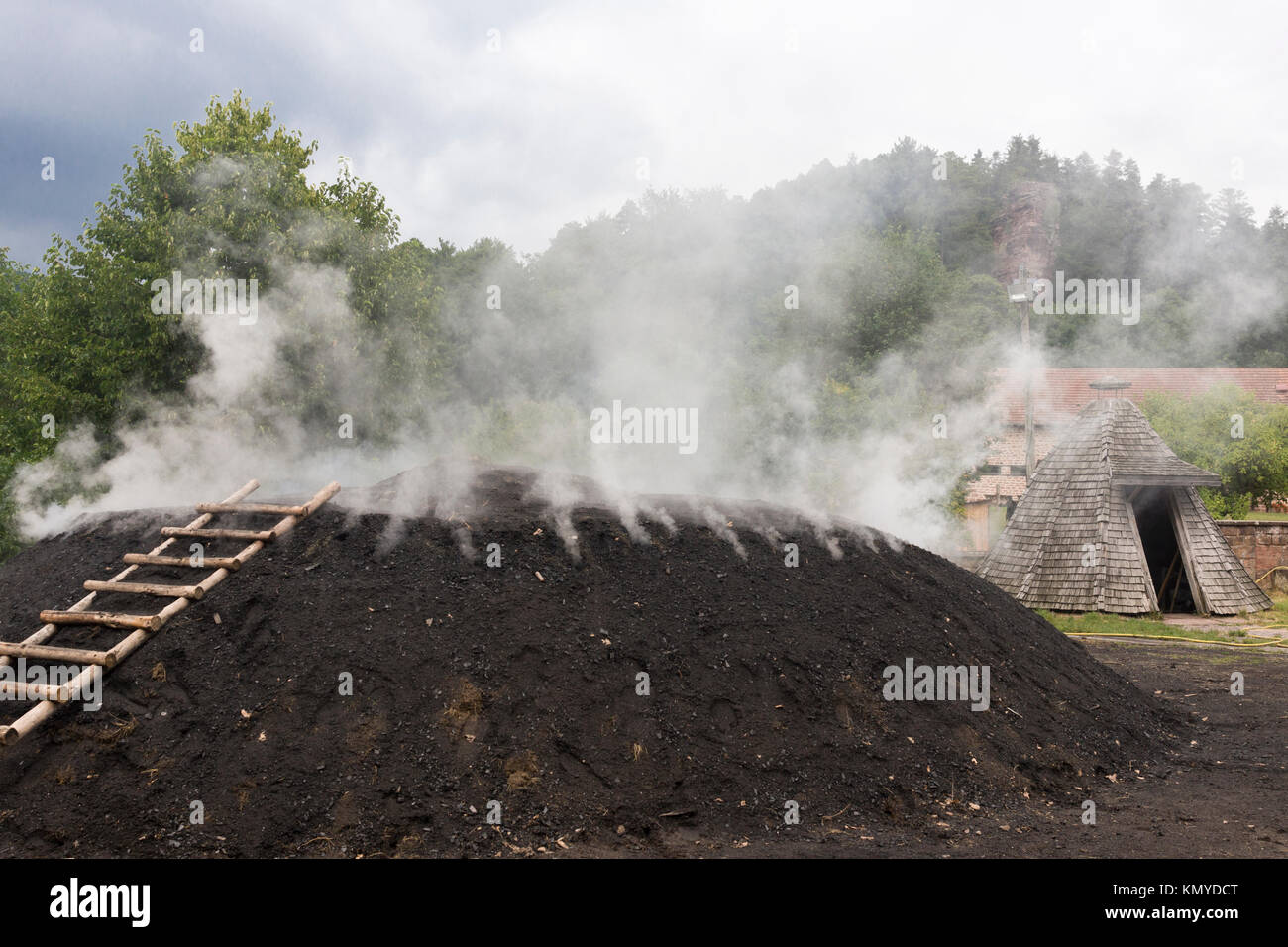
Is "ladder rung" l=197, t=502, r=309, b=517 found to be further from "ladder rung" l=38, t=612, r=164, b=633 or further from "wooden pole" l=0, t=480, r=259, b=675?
"ladder rung" l=38, t=612, r=164, b=633

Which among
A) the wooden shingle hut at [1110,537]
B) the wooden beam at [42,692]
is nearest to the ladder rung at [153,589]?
the wooden beam at [42,692]

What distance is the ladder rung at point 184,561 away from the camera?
22.5ft

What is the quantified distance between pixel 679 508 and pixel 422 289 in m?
10.7

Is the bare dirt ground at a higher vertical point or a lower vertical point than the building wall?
lower

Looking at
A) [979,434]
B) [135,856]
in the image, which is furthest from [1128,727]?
[979,434]

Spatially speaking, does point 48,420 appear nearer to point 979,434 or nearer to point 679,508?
point 679,508

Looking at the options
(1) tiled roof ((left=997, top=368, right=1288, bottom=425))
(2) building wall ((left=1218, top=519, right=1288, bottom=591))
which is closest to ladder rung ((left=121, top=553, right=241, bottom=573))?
(2) building wall ((left=1218, top=519, right=1288, bottom=591))

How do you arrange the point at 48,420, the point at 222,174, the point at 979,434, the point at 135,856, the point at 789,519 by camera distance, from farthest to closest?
the point at 979,434 → the point at 222,174 → the point at 48,420 → the point at 789,519 → the point at 135,856

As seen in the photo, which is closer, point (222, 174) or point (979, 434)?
point (222, 174)

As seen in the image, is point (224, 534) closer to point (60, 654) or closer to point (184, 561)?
point (184, 561)

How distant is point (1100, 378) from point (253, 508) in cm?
2807

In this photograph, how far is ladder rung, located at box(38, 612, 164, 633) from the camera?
20.5 feet

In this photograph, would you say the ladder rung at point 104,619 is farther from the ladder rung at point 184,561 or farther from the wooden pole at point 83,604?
the ladder rung at point 184,561

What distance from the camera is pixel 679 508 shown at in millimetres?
8383
